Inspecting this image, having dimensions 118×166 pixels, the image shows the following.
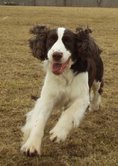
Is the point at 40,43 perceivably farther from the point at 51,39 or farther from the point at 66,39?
the point at 66,39

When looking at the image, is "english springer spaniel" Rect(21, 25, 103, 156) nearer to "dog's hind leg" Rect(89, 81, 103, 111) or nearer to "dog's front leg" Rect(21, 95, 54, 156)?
"dog's front leg" Rect(21, 95, 54, 156)

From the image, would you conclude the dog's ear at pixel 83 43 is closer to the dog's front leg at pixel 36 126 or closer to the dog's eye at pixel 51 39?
the dog's eye at pixel 51 39

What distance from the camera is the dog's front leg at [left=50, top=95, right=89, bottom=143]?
4.06 metres

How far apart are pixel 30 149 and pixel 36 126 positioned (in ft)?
0.96

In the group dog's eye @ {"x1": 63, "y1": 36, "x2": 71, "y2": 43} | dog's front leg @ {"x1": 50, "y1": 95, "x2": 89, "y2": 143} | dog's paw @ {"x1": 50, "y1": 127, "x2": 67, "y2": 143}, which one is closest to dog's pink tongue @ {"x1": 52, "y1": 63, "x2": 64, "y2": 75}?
dog's eye @ {"x1": 63, "y1": 36, "x2": 71, "y2": 43}

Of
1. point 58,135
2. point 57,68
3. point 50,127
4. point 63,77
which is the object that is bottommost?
point 50,127

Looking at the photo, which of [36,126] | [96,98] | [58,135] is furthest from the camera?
[96,98]

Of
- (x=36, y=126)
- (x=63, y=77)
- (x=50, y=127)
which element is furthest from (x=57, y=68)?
(x=50, y=127)

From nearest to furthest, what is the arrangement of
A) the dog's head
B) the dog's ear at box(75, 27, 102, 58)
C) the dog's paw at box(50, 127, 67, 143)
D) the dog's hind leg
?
the dog's paw at box(50, 127, 67, 143), the dog's head, the dog's ear at box(75, 27, 102, 58), the dog's hind leg

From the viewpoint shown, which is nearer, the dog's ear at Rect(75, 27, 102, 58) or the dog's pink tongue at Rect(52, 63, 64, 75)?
the dog's pink tongue at Rect(52, 63, 64, 75)

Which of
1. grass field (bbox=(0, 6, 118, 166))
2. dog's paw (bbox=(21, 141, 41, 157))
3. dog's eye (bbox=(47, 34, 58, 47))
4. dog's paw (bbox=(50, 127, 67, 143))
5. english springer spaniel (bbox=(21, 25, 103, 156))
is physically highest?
dog's eye (bbox=(47, 34, 58, 47))

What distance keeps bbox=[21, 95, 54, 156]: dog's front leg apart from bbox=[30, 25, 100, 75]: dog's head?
35 centimetres

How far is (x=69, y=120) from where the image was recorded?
4.23m

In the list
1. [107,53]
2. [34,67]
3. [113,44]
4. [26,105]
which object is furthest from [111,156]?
[113,44]
